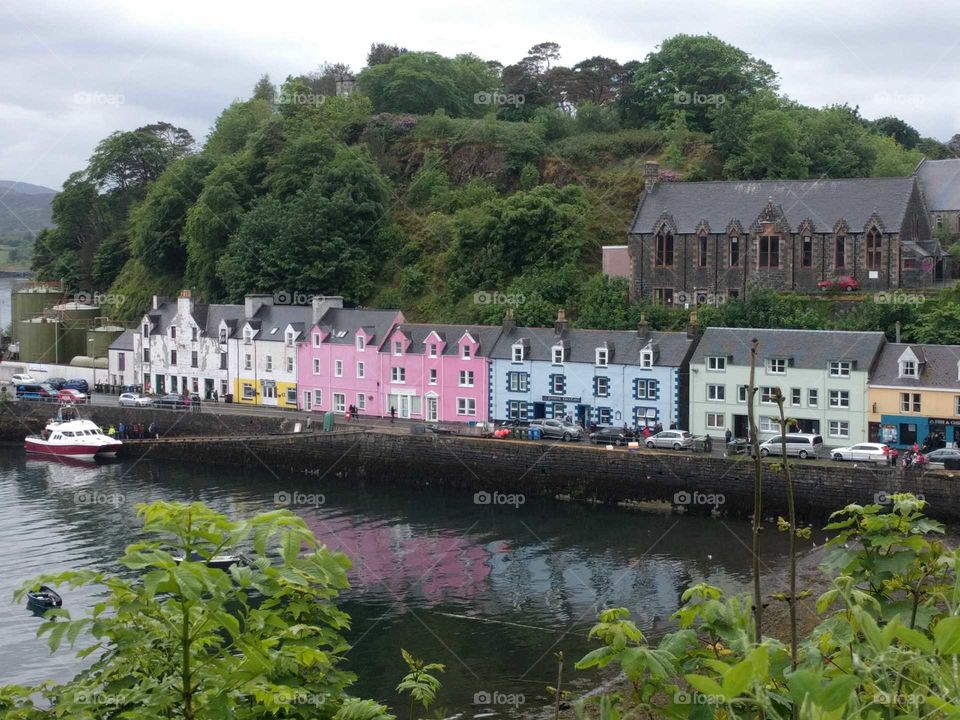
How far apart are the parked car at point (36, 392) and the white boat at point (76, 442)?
639 centimetres

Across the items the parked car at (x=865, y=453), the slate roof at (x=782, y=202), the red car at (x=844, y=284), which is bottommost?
the parked car at (x=865, y=453)

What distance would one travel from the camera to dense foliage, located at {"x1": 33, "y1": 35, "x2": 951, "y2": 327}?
62250 millimetres

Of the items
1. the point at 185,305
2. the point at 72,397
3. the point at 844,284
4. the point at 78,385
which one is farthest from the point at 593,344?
the point at 78,385

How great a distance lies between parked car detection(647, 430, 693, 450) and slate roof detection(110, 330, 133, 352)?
3282 cm

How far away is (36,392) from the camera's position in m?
62.1

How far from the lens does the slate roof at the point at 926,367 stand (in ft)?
133

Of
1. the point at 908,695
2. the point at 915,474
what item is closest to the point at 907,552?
the point at 908,695

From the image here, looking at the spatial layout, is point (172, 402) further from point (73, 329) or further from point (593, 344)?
point (593, 344)

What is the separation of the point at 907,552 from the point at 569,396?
41523 mm

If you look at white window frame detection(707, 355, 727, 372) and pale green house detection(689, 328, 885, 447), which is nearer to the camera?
pale green house detection(689, 328, 885, 447)

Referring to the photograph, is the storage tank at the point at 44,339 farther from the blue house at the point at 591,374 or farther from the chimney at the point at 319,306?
the blue house at the point at 591,374

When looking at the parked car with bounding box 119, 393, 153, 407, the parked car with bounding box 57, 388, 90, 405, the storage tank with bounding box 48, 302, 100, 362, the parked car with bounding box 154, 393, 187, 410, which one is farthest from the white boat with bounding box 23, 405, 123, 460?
the storage tank with bounding box 48, 302, 100, 362

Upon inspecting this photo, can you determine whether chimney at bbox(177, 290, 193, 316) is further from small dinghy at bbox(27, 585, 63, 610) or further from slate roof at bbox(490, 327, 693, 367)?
small dinghy at bbox(27, 585, 63, 610)

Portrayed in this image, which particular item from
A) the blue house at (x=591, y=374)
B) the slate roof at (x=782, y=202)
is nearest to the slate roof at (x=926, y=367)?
the blue house at (x=591, y=374)
